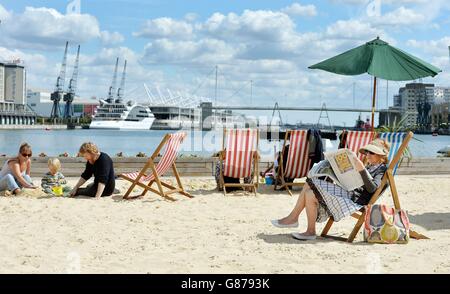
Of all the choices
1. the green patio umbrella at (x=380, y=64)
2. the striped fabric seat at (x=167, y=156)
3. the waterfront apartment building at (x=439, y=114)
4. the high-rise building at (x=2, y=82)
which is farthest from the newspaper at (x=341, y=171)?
the high-rise building at (x=2, y=82)

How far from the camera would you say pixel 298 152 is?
7629 mm

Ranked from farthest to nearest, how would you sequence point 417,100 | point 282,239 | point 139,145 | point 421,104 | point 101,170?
1. point 417,100
2. point 421,104
3. point 139,145
4. point 101,170
5. point 282,239

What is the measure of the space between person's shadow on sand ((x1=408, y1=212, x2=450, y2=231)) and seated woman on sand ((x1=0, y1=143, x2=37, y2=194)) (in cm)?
413

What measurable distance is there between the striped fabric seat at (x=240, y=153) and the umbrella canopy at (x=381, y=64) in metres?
1.23

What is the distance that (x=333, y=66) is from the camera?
24.5 ft

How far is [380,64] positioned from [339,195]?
3.11 meters

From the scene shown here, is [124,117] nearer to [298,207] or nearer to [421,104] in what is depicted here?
[421,104]

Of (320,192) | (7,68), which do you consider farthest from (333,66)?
(7,68)

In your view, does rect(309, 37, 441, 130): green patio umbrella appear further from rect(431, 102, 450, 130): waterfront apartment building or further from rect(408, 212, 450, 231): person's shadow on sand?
rect(431, 102, 450, 130): waterfront apartment building

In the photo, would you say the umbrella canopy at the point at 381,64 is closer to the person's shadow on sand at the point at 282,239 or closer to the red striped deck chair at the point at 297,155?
the red striped deck chair at the point at 297,155

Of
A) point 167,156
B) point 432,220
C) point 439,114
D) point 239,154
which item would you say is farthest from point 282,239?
point 439,114

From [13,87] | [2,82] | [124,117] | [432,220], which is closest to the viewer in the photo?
[432,220]

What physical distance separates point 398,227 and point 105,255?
6.81 ft

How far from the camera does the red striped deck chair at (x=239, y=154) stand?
7441 millimetres
